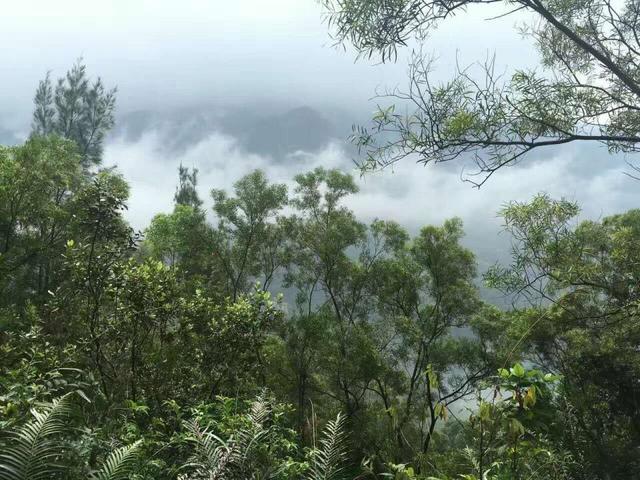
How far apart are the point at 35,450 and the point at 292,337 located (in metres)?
14.4

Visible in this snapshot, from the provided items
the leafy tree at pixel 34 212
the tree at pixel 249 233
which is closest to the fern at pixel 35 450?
the leafy tree at pixel 34 212

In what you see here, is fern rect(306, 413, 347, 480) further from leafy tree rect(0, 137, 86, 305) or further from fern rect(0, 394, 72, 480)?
leafy tree rect(0, 137, 86, 305)

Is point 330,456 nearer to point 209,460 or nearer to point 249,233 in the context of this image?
point 209,460

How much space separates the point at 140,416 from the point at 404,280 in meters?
13.7

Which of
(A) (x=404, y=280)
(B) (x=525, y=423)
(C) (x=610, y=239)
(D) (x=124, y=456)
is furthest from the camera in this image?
(A) (x=404, y=280)

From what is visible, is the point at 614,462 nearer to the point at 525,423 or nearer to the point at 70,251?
the point at 525,423

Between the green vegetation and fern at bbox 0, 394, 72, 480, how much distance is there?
0.04 feet

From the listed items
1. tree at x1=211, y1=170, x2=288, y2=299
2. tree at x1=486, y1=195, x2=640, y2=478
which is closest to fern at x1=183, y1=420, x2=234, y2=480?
tree at x1=486, y1=195, x2=640, y2=478

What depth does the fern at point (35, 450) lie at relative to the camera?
2.35m

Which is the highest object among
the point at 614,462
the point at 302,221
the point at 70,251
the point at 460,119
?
the point at 302,221

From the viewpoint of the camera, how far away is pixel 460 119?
4.90 m

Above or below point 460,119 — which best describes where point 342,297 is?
above

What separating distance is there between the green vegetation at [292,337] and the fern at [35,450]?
0.04 feet

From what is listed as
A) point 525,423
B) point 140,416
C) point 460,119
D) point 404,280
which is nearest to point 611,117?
point 460,119
